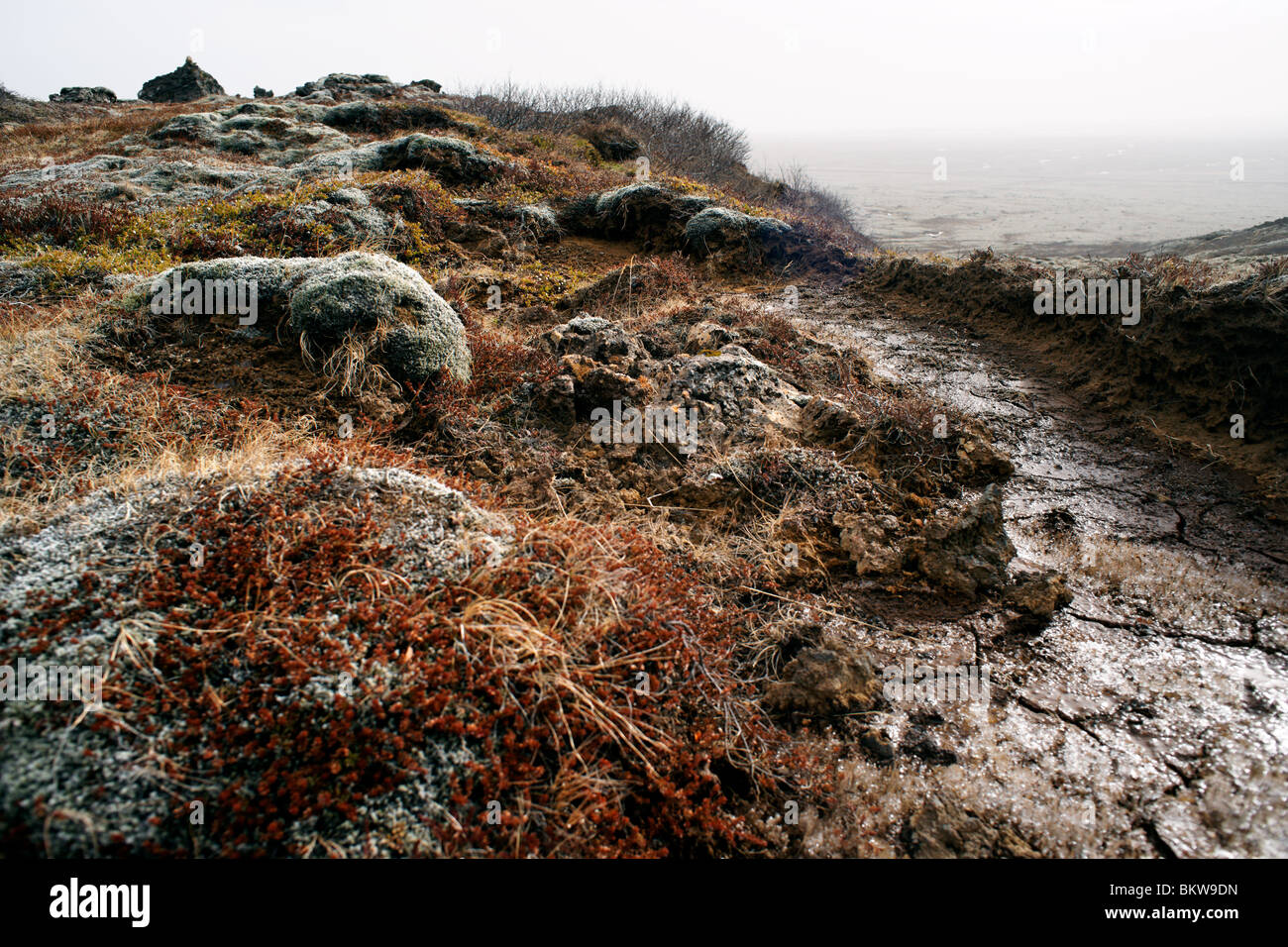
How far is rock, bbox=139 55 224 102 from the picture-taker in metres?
30.5

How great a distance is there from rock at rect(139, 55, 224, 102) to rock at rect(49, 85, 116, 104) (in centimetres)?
175

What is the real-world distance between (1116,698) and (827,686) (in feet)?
5.35

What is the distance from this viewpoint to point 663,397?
5.32 m

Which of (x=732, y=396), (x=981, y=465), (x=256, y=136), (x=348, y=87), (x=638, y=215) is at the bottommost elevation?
(x=981, y=465)

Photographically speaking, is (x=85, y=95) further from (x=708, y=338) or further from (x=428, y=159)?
(x=708, y=338)

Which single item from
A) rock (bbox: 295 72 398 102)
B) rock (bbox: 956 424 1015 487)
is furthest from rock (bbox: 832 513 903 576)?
rock (bbox: 295 72 398 102)

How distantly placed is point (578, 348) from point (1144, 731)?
17.6ft

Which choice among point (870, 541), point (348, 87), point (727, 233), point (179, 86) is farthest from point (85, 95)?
point (870, 541)

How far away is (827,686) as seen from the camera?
308 cm

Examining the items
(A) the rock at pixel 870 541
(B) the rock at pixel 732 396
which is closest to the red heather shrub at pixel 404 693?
(A) the rock at pixel 870 541

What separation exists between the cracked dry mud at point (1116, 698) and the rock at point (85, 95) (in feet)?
148

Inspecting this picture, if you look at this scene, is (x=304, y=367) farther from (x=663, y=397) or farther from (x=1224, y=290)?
(x=1224, y=290)

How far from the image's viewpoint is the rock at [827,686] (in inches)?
121

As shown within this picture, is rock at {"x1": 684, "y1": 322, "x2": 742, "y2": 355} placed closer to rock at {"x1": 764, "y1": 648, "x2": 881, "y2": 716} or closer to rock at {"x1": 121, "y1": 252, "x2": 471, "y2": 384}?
rock at {"x1": 121, "y1": 252, "x2": 471, "y2": 384}
